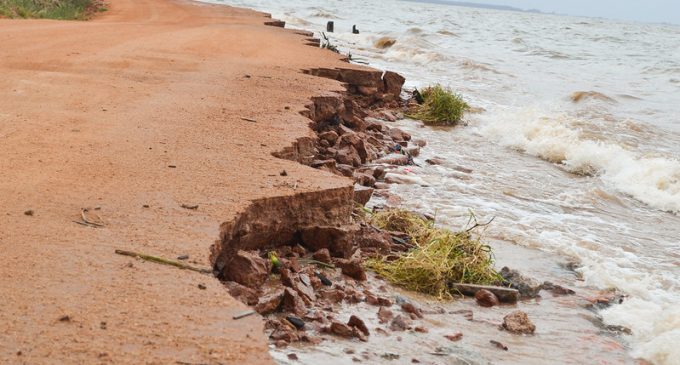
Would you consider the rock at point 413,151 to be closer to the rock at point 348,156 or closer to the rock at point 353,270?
the rock at point 348,156

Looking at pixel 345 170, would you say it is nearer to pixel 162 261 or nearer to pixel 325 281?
pixel 325 281

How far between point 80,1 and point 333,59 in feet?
43.9

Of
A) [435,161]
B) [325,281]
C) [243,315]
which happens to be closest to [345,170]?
[435,161]

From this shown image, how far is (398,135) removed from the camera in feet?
31.3

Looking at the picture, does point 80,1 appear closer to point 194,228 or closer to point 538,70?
point 538,70

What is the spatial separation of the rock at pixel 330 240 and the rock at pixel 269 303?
0.92 meters

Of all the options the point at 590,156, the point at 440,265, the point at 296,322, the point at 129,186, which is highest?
the point at 129,186

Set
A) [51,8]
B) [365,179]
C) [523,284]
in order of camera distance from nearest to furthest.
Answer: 1. [523,284]
2. [365,179]
3. [51,8]

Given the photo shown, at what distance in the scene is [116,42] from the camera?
1152 cm

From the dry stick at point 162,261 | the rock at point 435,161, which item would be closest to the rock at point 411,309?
the dry stick at point 162,261

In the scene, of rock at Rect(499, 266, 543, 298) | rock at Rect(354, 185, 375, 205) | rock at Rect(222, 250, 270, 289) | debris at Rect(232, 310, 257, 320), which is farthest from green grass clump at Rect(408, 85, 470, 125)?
debris at Rect(232, 310, 257, 320)

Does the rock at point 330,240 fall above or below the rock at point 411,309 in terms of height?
above

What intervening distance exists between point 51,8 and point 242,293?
710 inches

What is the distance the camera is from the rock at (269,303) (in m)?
3.67
